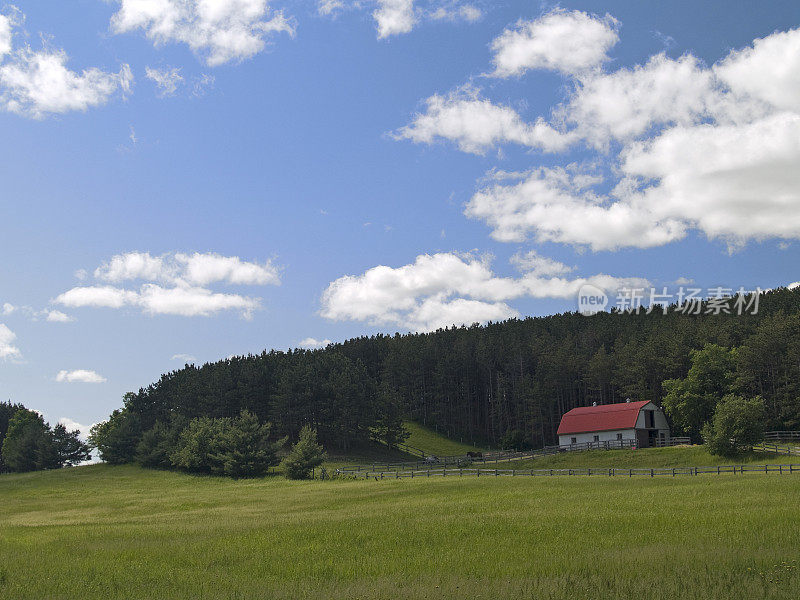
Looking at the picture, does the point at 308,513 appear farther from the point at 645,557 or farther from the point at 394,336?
the point at 394,336

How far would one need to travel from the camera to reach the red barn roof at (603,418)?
85062 mm

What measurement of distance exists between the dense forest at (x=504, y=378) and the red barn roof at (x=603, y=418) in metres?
6.06

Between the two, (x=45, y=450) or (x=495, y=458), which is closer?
(x=495, y=458)

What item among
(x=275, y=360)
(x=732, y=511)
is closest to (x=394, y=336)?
(x=275, y=360)

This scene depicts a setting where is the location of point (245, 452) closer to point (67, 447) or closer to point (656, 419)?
point (67, 447)

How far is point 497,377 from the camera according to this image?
5344 inches

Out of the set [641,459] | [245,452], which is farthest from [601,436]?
[245,452]

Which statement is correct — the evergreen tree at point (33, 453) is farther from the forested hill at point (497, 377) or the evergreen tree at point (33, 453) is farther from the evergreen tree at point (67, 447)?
the forested hill at point (497, 377)

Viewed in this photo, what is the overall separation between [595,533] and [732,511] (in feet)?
24.7

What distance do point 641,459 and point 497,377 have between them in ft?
212

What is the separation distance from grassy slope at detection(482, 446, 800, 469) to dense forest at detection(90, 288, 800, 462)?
1459 centimetres

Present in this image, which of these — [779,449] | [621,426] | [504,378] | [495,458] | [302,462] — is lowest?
[495,458]

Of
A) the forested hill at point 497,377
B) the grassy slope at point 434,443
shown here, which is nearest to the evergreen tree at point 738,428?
the forested hill at point 497,377

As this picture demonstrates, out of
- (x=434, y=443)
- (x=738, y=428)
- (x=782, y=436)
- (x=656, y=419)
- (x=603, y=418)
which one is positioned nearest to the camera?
(x=738, y=428)
